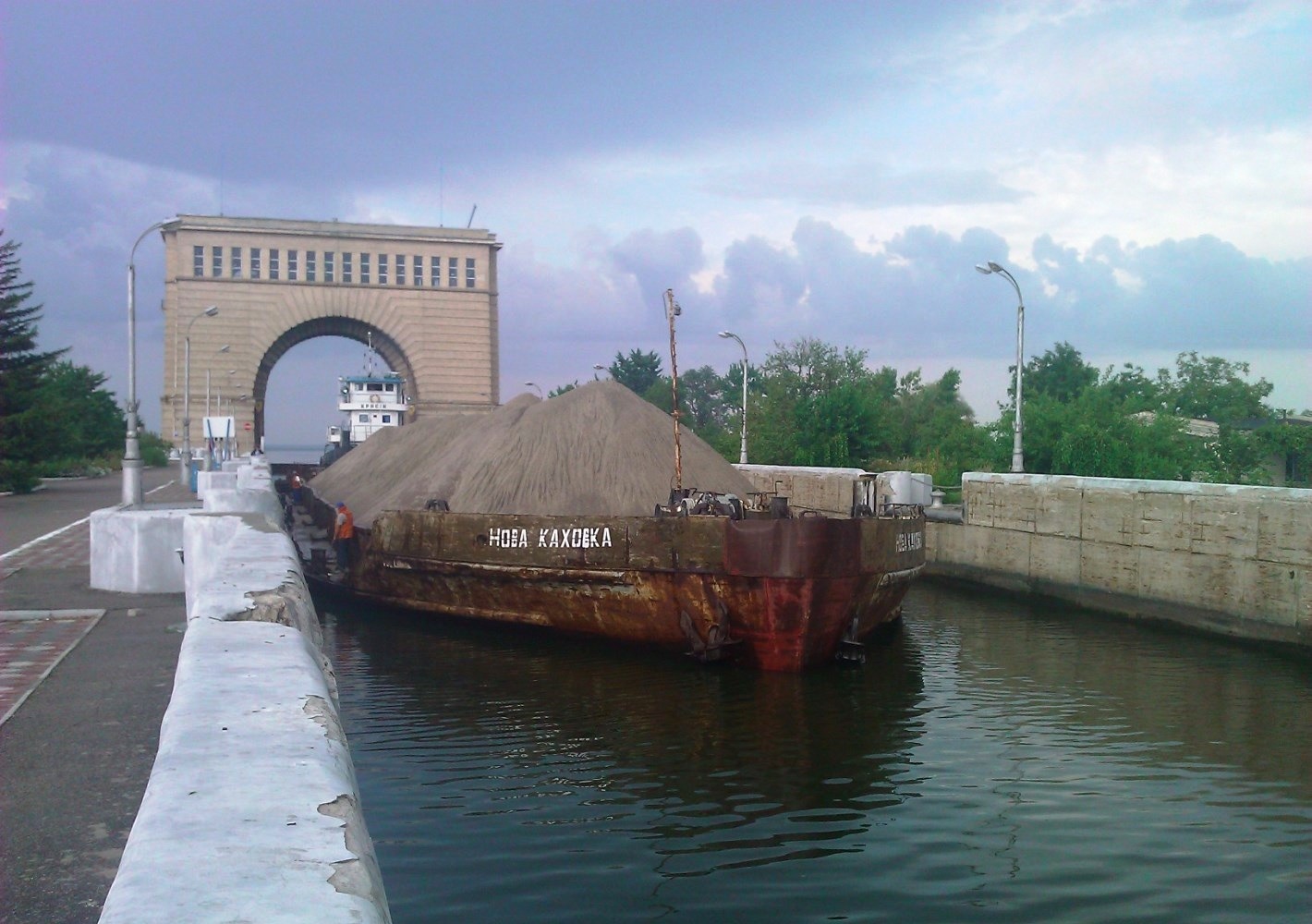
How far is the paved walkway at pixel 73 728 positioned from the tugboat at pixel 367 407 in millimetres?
39840

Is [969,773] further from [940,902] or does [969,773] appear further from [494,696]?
[494,696]

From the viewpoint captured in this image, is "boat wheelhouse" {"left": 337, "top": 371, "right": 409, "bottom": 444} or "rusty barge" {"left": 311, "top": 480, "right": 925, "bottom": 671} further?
"boat wheelhouse" {"left": 337, "top": 371, "right": 409, "bottom": 444}

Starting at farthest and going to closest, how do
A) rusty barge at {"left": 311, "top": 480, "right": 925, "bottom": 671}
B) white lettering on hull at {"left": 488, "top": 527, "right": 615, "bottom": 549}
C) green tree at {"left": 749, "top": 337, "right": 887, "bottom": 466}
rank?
green tree at {"left": 749, "top": 337, "right": 887, "bottom": 466}
white lettering on hull at {"left": 488, "top": 527, "right": 615, "bottom": 549}
rusty barge at {"left": 311, "top": 480, "right": 925, "bottom": 671}

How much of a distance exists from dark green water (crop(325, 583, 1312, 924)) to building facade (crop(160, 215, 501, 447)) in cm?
6357

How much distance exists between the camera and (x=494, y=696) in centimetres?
1148

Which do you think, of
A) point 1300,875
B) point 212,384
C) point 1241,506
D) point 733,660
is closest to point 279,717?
point 1300,875

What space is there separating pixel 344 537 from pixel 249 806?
55.2 feet

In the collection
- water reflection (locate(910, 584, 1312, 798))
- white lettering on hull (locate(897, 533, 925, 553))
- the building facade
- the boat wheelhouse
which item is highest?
the building facade

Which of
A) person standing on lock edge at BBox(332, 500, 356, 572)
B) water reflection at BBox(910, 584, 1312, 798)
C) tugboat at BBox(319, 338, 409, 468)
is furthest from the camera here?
tugboat at BBox(319, 338, 409, 468)

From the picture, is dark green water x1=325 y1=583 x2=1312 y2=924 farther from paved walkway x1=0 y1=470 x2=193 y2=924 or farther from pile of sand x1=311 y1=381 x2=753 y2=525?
pile of sand x1=311 y1=381 x2=753 y2=525

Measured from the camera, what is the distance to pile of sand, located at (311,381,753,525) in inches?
659

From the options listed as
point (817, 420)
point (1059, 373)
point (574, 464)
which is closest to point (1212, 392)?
point (1059, 373)

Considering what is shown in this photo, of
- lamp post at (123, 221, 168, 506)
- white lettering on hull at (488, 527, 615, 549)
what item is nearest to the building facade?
lamp post at (123, 221, 168, 506)

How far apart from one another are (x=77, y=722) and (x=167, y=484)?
123 feet
